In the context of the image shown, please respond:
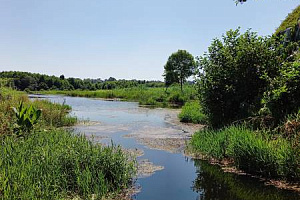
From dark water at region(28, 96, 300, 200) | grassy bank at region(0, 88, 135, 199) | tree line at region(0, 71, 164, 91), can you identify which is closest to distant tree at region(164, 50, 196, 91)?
dark water at region(28, 96, 300, 200)

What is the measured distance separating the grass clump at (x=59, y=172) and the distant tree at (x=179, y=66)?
3190 cm

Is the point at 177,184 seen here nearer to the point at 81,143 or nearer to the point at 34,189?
the point at 81,143

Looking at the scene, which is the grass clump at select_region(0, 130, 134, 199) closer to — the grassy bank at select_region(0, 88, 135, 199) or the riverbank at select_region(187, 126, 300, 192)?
Answer: the grassy bank at select_region(0, 88, 135, 199)

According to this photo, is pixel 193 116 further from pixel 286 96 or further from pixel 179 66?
pixel 179 66

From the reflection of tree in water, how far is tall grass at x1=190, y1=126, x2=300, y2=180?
446 mm

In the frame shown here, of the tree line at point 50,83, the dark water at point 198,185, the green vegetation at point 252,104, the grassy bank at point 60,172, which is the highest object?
the tree line at point 50,83

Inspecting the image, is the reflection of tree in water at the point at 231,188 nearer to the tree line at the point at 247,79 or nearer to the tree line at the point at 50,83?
the tree line at the point at 247,79

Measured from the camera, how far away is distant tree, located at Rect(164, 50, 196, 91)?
3766cm

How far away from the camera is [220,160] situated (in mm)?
8242

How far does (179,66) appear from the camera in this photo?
38031mm

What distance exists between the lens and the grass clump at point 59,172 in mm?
4711

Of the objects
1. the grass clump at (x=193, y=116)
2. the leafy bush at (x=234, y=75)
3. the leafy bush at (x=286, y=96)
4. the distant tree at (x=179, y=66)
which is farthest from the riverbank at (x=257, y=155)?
the distant tree at (x=179, y=66)

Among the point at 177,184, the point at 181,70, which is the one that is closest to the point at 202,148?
the point at 177,184

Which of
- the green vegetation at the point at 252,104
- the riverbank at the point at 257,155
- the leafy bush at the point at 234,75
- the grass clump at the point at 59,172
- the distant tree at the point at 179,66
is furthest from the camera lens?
the distant tree at the point at 179,66
